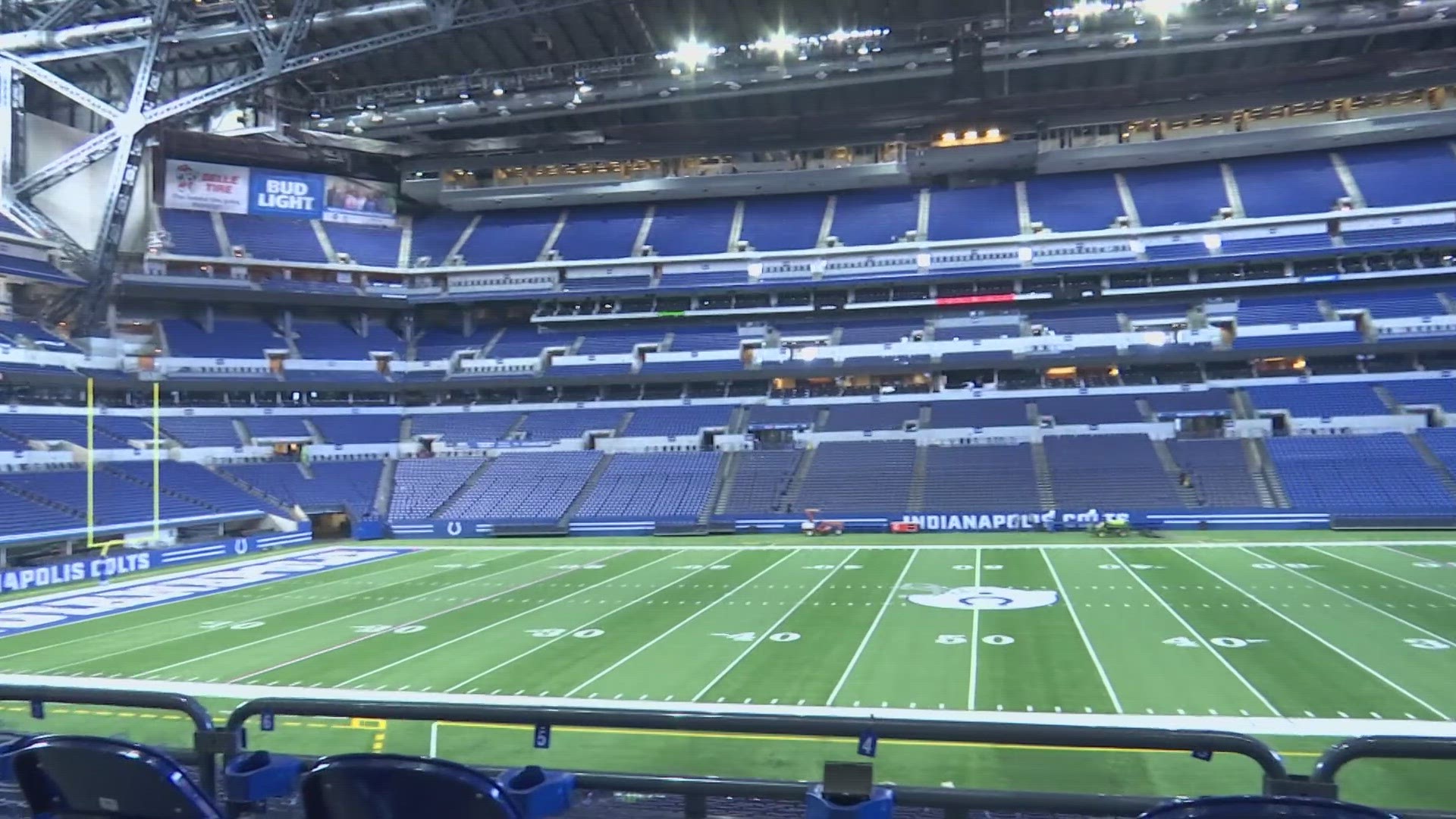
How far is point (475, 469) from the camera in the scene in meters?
41.8

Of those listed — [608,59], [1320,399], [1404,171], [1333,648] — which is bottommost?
[1333,648]

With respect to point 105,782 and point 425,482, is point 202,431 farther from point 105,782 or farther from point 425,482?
point 105,782

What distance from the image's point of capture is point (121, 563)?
89.0 ft

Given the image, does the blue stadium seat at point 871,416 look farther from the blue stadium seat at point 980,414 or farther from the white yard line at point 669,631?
the white yard line at point 669,631

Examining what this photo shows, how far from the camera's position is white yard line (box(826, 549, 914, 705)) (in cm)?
1193

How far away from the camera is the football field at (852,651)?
30.2ft

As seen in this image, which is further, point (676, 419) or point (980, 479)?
point (676, 419)

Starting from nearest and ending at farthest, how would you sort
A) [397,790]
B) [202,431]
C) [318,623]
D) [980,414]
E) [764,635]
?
[397,790] → [764,635] → [318,623] → [202,431] → [980,414]

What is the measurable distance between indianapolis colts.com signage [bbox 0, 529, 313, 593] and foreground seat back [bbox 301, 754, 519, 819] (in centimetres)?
2865

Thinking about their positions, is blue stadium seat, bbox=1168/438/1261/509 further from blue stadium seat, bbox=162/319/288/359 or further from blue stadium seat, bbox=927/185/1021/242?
blue stadium seat, bbox=162/319/288/359

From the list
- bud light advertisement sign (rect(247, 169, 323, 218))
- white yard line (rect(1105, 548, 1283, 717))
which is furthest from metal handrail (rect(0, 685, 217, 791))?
bud light advertisement sign (rect(247, 169, 323, 218))

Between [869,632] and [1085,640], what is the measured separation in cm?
358

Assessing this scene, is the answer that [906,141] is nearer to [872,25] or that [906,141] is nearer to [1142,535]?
[872,25]

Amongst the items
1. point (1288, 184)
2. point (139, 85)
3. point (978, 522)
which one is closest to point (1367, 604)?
point (978, 522)
